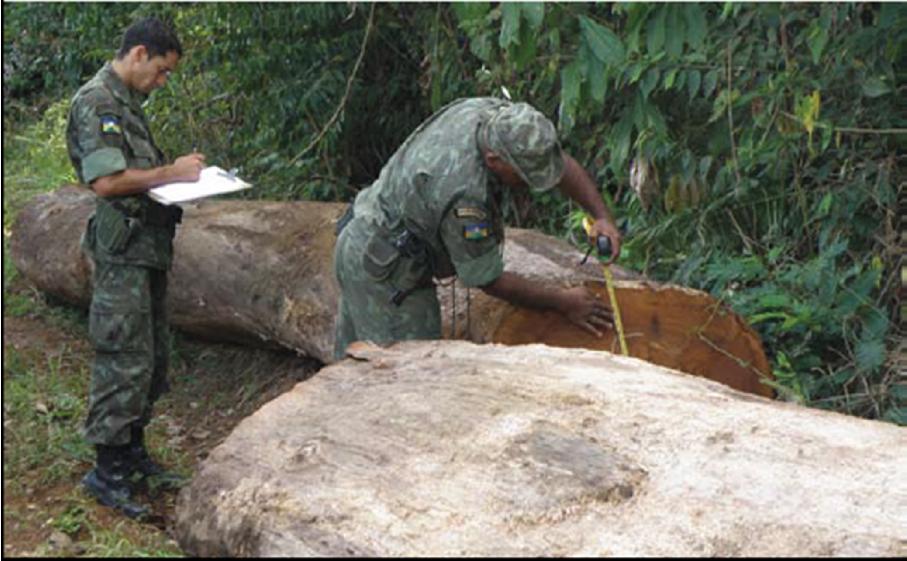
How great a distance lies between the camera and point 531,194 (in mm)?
7535

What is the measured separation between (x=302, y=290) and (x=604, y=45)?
1.98 m

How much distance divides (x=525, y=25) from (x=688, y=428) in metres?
1.42

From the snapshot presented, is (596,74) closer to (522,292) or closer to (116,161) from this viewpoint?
(522,292)

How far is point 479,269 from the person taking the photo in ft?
13.1

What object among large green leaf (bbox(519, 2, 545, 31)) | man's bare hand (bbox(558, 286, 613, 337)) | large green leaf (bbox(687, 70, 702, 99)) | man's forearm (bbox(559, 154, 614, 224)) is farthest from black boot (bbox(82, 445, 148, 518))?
large green leaf (bbox(687, 70, 702, 99))

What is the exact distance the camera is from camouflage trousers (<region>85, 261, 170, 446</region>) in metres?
4.45

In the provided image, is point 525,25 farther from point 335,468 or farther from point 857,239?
point 857,239

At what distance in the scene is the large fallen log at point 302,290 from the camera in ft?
14.5

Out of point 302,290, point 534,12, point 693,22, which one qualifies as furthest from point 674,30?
point 302,290

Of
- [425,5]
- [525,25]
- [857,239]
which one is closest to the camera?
[525,25]

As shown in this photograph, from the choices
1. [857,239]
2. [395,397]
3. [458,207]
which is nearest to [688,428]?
[395,397]

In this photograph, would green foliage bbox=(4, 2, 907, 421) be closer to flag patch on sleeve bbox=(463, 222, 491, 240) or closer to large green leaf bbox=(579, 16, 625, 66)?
large green leaf bbox=(579, 16, 625, 66)

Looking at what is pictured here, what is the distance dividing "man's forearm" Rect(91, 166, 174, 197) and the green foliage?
1261mm

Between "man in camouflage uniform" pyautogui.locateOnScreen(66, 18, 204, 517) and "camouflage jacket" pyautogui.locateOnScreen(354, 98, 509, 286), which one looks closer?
"camouflage jacket" pyautogui.locateOnScreen(354, 98, 509, 286)
